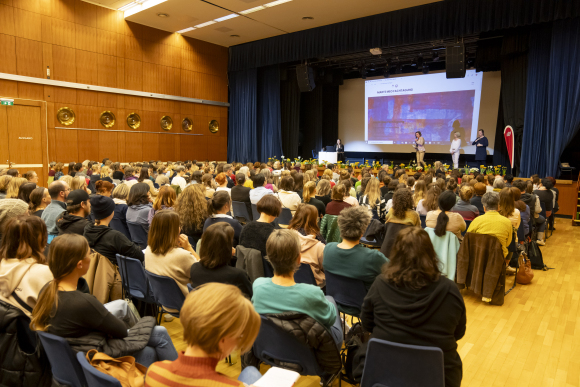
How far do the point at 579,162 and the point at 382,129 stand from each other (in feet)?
21.5

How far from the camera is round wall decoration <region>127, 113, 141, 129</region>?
13.3 m

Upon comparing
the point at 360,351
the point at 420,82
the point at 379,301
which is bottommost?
the point at 360,351

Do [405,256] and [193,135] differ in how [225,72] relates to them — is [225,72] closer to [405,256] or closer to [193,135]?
[193,135]

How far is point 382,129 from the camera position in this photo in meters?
15.2

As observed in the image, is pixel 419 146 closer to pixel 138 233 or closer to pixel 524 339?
pixel 524 339

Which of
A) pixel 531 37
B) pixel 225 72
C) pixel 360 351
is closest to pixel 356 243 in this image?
pixel 360 351

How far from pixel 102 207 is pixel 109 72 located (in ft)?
36.9

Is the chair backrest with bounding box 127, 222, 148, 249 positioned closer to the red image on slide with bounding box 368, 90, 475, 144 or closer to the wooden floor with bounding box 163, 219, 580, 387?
the wooden floor with bounding box 163, 219, 580, 387

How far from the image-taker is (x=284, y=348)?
6.77 feet

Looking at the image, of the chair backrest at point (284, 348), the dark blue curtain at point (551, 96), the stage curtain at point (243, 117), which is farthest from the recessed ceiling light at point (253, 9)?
the chair backrest at point (284, 348)

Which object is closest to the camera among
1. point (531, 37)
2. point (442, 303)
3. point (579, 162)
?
point (442, 303)

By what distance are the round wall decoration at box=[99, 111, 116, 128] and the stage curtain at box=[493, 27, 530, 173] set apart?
12.3m

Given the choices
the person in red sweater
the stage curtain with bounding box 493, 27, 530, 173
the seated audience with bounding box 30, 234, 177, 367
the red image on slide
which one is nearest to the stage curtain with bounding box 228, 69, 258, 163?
the red image on slide

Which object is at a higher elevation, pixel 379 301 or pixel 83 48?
pixel 83 48
